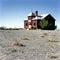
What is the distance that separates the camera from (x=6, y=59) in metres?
9.48

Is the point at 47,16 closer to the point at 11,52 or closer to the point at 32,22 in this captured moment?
the point at 32,22

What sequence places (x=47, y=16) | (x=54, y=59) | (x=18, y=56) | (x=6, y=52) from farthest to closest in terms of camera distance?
(x=47, y=16)
(x=6, y=52)
(x=18, y=56)
(x=54, y=59)

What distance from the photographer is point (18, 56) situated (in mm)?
10070

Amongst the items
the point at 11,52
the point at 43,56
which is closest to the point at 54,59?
the point at 43,56

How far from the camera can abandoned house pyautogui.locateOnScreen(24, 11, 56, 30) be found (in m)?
65.4

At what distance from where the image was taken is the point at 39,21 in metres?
69.4

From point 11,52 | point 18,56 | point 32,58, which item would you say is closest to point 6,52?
point 11,52

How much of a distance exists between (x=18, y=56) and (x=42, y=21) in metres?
56.7

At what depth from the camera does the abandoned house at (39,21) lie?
65400 millimetres

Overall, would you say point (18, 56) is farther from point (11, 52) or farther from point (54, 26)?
point (54, 26)

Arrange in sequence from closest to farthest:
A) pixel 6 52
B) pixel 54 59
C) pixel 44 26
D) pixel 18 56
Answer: pixel 54 59 < pixel 18 56 < pixel 6 52 < pixel 44 26

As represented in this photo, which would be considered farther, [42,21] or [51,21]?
[51,21]

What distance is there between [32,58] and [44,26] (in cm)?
5512

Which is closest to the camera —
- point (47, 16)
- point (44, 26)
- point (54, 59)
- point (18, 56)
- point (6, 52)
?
point (54, 59)
